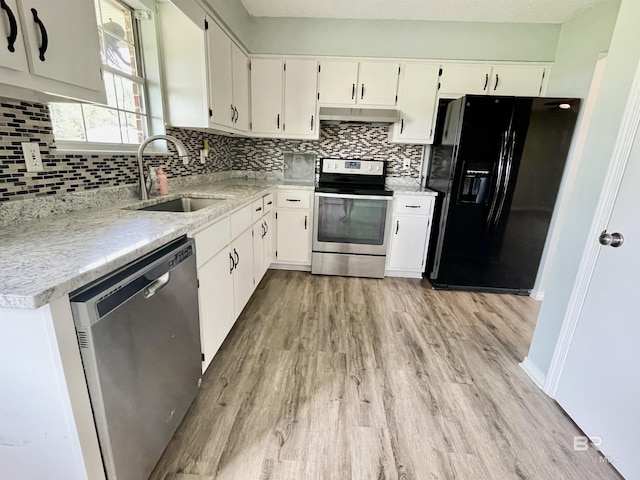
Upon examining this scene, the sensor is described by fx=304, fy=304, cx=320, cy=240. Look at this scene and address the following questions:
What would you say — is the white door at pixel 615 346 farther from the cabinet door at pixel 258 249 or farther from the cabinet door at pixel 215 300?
the cabinet door at pixel 258 249

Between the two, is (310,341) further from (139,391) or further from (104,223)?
(104,223)

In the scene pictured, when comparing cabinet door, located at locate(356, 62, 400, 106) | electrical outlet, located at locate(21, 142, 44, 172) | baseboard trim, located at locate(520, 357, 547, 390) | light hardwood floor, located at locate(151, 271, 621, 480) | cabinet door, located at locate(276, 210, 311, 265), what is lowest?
light hardwood floor, located at locate(151, 271, 621, 480)

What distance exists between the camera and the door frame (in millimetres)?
1337

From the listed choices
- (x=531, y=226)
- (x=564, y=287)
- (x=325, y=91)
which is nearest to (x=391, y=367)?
(x=564, y=287)

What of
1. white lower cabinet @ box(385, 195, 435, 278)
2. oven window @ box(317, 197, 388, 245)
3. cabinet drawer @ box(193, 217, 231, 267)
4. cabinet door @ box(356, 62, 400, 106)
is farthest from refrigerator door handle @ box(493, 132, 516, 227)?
cabinet drawer @ box(193, 217, 231, 267)

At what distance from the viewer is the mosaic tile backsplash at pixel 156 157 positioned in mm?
1230

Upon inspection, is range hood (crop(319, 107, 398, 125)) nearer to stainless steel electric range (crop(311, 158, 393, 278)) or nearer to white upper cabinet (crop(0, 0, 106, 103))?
stainless steel electric range (crop(311, 158, 393, 278))

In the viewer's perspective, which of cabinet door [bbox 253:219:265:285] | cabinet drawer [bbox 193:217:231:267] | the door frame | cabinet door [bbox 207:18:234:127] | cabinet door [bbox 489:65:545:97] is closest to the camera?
the door frame

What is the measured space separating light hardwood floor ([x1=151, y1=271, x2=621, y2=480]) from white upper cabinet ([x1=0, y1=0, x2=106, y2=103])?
1.48 meters

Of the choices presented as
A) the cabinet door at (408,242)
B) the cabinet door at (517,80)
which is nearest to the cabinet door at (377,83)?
the cabinet door at (517,80)

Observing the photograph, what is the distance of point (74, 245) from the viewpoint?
3.24ft

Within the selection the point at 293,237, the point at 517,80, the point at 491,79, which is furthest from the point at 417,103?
the point at 293,237

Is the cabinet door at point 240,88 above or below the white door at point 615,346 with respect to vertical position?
above

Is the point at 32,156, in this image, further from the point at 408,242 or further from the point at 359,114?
the point at 408,242
